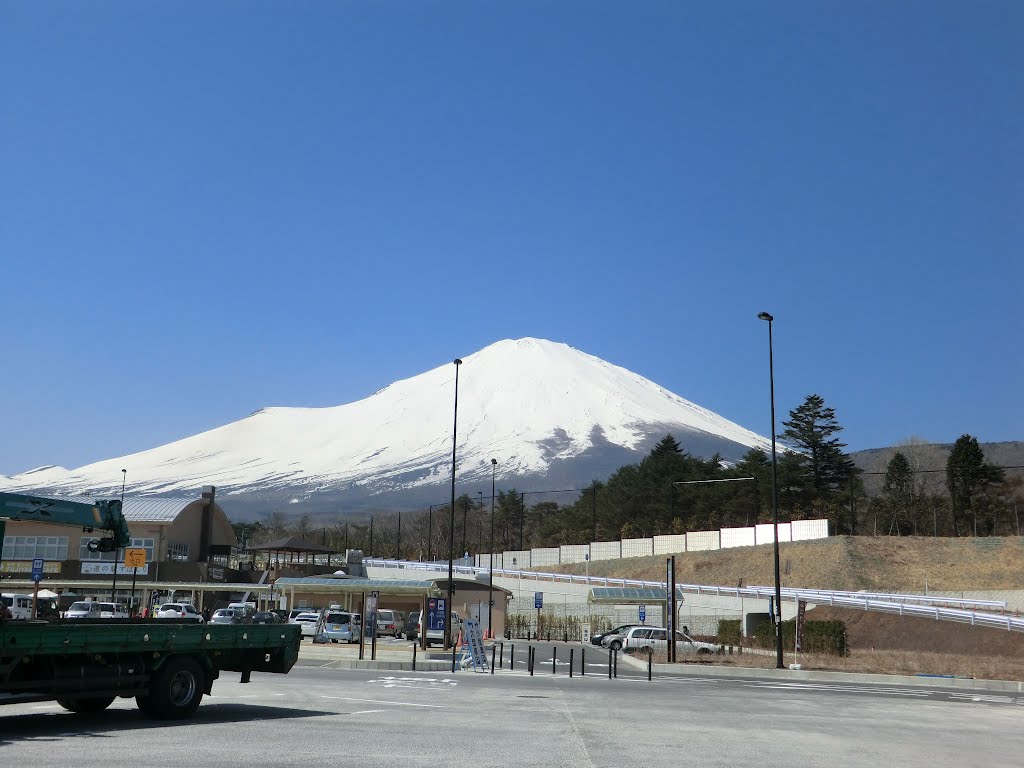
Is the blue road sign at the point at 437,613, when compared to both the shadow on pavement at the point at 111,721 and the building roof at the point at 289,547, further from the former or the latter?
the building roof at the point at 289,547

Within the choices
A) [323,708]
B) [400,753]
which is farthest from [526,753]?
[323,708]

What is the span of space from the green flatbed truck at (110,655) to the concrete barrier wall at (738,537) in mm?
65977

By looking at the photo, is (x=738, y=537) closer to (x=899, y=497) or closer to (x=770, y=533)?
(x=770, y=533)

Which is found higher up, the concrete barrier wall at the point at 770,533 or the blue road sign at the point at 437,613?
the concrete barrier wall at the point at 770,533

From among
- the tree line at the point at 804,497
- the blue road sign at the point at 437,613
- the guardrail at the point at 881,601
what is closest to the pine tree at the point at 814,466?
the tree line at the point at 804,497

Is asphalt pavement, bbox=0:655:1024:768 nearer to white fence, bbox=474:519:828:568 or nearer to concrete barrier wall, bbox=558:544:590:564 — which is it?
white fence, bbox=474:519:828:568

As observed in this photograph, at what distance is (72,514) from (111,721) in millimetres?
3049

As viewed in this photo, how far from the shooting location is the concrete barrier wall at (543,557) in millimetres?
96438

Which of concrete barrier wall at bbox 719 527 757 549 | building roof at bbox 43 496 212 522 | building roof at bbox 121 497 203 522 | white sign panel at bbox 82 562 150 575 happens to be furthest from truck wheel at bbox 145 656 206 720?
building roof at bbox 121 497 203 522

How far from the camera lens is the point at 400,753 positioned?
12617 millimetres

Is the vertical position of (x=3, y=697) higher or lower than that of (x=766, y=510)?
lower

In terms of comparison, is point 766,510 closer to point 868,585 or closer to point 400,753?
point 868,585

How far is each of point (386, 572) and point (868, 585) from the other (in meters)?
42.0

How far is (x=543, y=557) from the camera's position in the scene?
9725 cm
